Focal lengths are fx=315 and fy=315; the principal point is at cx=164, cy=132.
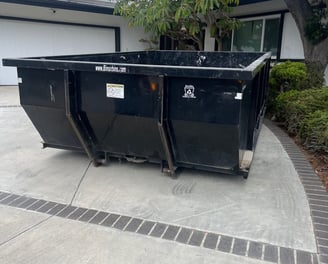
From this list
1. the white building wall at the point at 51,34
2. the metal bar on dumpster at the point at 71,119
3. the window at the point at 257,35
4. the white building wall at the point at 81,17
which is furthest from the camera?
the white building wall at the point at 51,34

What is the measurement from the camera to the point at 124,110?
3.39m

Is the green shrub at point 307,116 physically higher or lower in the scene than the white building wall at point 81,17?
lower

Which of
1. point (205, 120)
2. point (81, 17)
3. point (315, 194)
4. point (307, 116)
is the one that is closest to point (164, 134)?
point (205, 120)

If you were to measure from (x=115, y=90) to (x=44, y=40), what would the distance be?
1047 centimetres

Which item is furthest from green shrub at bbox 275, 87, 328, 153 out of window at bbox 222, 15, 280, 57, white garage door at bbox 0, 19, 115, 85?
white garage door at bbox 0, 19, 115, 85

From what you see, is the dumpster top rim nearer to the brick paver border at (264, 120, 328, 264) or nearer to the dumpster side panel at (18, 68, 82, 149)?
the dumpster side panel at (18, 68, 82, 149)

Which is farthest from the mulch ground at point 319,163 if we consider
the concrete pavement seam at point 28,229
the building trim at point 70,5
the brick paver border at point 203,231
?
the building trim at point 70,5

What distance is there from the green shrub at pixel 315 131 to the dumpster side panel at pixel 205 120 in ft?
5.38

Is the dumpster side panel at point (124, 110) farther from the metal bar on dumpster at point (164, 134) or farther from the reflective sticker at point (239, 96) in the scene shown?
the reflective sticker at point (239, 96)

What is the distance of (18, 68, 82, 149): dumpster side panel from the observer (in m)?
3.60

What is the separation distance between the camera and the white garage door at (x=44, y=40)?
456 inches

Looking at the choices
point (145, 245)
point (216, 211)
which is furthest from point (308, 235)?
point (145, 245)

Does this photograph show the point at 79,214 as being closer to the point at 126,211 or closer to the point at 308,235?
the point at 126,211

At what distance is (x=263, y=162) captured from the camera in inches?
161
